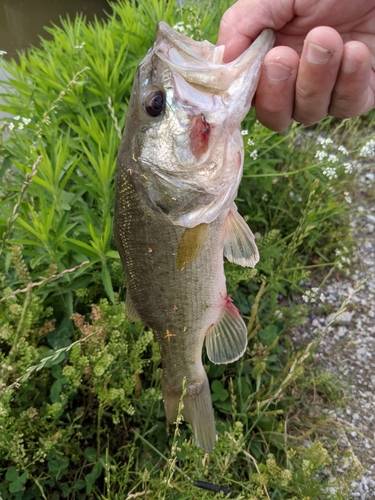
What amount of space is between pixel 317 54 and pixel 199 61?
1.24ft

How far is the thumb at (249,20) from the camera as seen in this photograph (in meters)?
1.53

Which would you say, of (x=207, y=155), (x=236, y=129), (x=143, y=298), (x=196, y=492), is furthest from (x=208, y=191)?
(x=196, y=492)

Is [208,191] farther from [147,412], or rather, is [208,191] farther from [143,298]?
[147,412]

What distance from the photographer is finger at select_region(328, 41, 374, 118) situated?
1325 millimetres

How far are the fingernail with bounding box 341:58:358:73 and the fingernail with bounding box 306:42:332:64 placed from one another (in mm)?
80

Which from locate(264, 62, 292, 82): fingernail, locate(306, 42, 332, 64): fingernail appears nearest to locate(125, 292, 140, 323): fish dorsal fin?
locate(264, 62, 292, 82): fingernail

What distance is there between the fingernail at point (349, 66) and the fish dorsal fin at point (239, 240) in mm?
591

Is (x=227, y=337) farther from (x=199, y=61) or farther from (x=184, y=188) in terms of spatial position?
(x=199, y=61)

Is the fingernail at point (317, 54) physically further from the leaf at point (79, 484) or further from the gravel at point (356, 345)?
→ the leaf at point (79, 484)

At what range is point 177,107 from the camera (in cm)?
135

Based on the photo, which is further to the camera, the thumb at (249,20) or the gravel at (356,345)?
the gravel at (356,345)

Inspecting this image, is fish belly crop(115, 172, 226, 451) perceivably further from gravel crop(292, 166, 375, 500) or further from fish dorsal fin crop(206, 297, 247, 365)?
gravel crop(292, 166, 375, 500)

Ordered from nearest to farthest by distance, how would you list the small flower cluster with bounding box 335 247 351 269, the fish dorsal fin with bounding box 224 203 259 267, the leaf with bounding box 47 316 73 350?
the fish dorsal fin with bounding box 224 203 259 267 → the leaf with bounding box 47 316 73 350 → the small flower cluster with bounding box 335 247 351 269

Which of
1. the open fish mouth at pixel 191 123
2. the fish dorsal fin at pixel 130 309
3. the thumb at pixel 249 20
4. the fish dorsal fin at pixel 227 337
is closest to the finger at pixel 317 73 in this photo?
the open fish mouth at pixel 191 123
